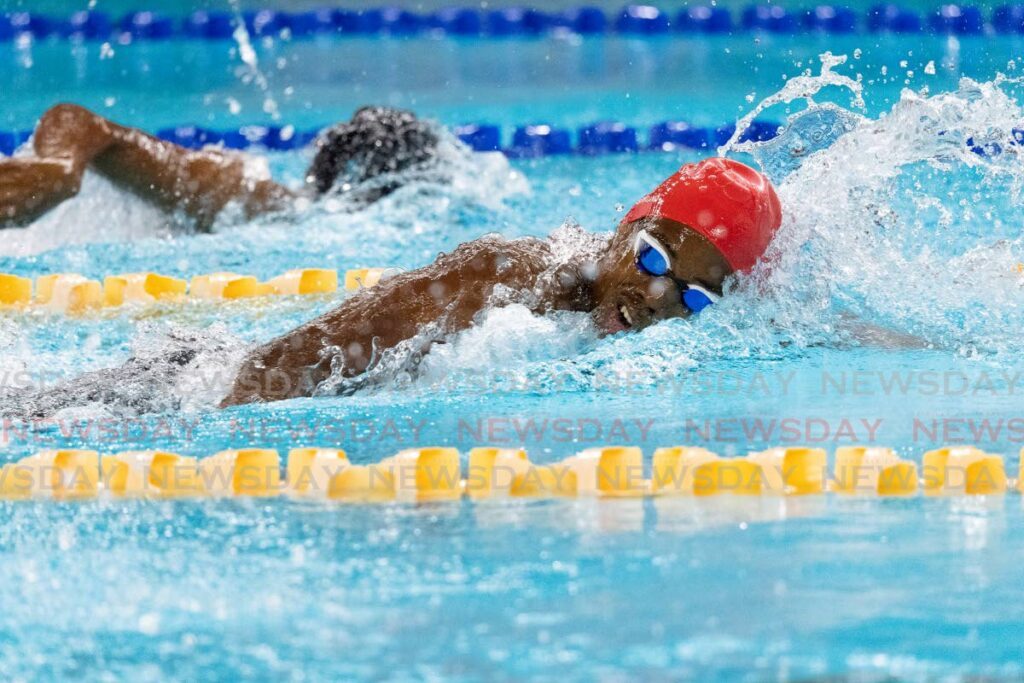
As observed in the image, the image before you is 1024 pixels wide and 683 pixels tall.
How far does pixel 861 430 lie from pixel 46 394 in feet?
5.37

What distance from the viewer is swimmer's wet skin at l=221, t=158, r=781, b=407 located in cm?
267

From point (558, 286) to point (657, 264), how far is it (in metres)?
0.23

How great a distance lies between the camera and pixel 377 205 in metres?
4.95

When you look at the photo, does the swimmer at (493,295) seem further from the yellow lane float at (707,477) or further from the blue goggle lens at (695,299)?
the yellow lane float at (707,477)

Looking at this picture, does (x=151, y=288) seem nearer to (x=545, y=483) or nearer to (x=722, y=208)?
(x=722, y=208)

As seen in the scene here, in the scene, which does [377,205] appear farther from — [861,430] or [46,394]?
[861,430]

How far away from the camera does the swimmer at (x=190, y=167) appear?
4.04 metres

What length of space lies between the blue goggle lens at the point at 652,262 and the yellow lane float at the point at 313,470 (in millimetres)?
806

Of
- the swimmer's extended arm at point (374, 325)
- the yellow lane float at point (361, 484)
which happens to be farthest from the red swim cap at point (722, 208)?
the yellow lane float at point (361, 484)

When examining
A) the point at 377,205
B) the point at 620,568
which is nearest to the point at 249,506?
the point at 620,568

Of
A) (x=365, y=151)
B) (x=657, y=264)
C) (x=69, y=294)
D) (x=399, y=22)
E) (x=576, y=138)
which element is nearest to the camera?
(x=657, y=264)

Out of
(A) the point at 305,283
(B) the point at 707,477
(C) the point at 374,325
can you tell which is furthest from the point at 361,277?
(B) the point at 707,477

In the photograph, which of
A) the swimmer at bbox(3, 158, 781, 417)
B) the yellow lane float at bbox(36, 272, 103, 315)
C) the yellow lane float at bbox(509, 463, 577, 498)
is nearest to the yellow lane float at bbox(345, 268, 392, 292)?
the yellow lane float at bbox(36, 272, 103, 315)

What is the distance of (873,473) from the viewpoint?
2.12 meters
